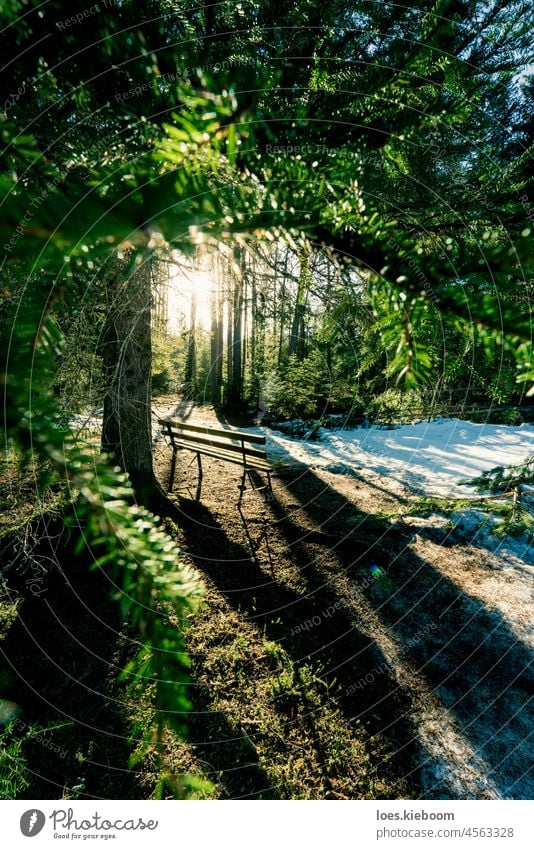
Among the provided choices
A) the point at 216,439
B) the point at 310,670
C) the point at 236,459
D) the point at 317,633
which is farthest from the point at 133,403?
the point at 310,670

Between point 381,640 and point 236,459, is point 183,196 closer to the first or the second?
point 381,640

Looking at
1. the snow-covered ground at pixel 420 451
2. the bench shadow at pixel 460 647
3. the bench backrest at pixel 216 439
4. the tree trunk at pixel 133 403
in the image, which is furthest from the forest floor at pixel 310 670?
the snow-covered ground at pixel 420 451

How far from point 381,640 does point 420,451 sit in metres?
7.56

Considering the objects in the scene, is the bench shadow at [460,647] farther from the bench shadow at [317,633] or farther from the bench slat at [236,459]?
the bench slat at [236,459]

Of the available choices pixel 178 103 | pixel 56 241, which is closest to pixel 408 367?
pixel 56 241

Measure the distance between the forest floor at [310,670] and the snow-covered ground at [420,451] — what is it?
2640 mm

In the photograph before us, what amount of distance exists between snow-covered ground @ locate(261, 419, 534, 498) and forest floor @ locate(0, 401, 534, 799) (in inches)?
104

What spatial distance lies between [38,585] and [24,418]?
16.6 ft

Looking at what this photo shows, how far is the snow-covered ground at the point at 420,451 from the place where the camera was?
8.69 m

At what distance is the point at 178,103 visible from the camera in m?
0.81

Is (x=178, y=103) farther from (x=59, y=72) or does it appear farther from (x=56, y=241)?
(x=56, y=241)

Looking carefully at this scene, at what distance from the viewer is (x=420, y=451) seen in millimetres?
10938

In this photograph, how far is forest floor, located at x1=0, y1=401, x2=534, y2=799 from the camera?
2.93 meters
